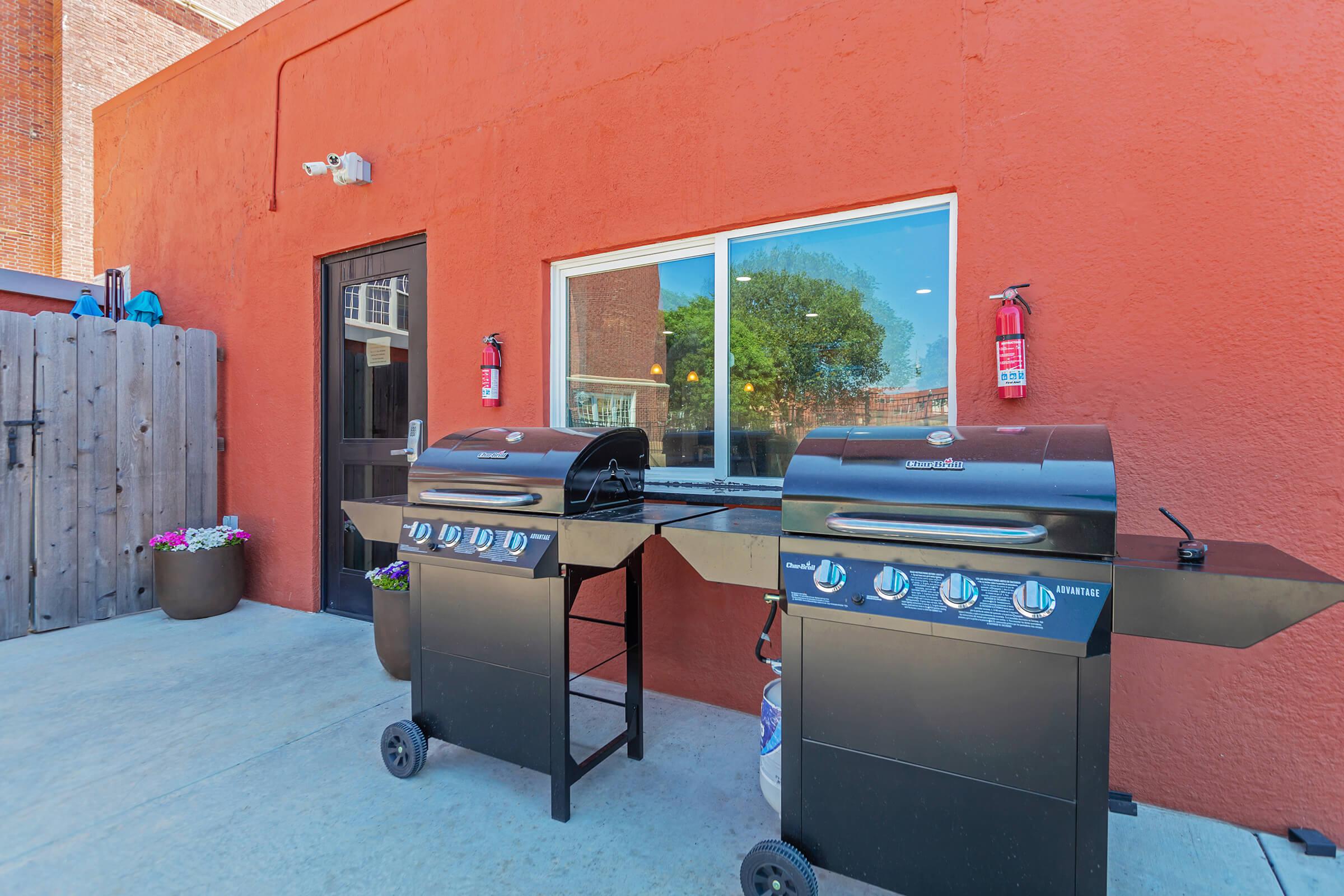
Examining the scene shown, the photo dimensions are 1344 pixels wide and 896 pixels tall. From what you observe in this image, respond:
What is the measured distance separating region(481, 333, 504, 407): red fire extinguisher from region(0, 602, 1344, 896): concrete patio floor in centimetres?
153

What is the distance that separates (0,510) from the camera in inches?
146

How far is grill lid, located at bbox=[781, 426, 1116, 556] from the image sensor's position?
1.37 meters

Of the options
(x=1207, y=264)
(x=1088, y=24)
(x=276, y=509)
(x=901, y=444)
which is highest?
(x=1088, y=24)

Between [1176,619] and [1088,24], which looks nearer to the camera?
[1176,619]

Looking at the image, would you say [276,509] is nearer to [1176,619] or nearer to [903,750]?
[903,750]

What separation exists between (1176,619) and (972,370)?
1234mm

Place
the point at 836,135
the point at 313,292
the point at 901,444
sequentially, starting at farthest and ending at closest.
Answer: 1. the point at 313,292
2. the point at 836,135
3. the point at 901,444

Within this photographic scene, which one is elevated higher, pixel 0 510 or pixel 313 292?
pixel 313 292

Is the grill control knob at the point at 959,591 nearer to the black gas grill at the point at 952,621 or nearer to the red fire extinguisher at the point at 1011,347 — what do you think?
the black gas grill at the point at 952,621

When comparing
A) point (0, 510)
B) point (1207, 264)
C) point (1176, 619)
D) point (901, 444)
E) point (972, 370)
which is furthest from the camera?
point (0, 510)

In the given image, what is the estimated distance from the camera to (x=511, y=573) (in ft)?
6.68

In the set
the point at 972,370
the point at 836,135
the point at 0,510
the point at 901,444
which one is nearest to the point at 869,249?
the point at 836,135

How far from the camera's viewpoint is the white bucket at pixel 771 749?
1936mm

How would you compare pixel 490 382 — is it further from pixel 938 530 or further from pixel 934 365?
pixel 938 530
